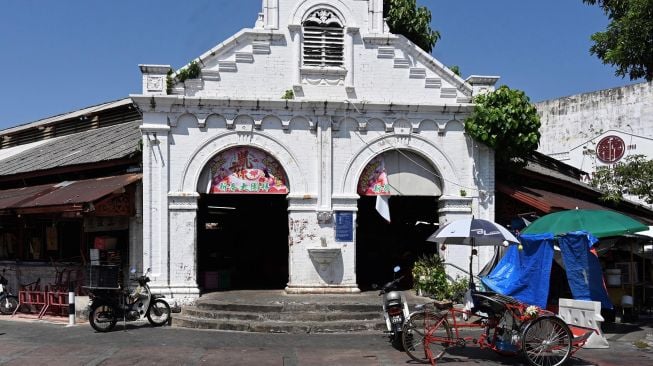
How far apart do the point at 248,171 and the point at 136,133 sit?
14.2ft

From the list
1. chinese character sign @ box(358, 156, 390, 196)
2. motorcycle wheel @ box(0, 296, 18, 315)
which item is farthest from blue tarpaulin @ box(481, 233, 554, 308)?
motorcycle wheel @ box(0, 296, 18, 315)

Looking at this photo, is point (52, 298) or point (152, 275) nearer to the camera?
point (152, 275)

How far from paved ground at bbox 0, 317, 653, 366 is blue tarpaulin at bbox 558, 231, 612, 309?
35.4 inches

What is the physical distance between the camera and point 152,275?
14938mm

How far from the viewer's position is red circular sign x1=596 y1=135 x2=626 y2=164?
22.9 meters

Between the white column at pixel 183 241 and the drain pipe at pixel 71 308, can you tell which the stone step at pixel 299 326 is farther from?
the drain pipe at pixel 71 308

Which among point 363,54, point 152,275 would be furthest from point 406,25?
point 152,275

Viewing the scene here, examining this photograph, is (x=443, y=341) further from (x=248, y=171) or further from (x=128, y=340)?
(x=248, y=171)

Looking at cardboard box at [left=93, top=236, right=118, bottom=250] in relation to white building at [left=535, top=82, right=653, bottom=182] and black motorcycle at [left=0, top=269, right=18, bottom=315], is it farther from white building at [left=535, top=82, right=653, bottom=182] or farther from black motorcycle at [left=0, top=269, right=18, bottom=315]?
white building at [left=535, top=82, right=653, bottom=182]

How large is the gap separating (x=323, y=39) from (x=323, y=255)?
500 cm

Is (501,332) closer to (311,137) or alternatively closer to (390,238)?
(311,137)

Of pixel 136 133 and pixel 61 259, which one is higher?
pixel 136 133

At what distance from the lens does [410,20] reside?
2106 cm

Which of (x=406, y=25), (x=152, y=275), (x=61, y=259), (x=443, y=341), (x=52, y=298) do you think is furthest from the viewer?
(x=406, y=25)
